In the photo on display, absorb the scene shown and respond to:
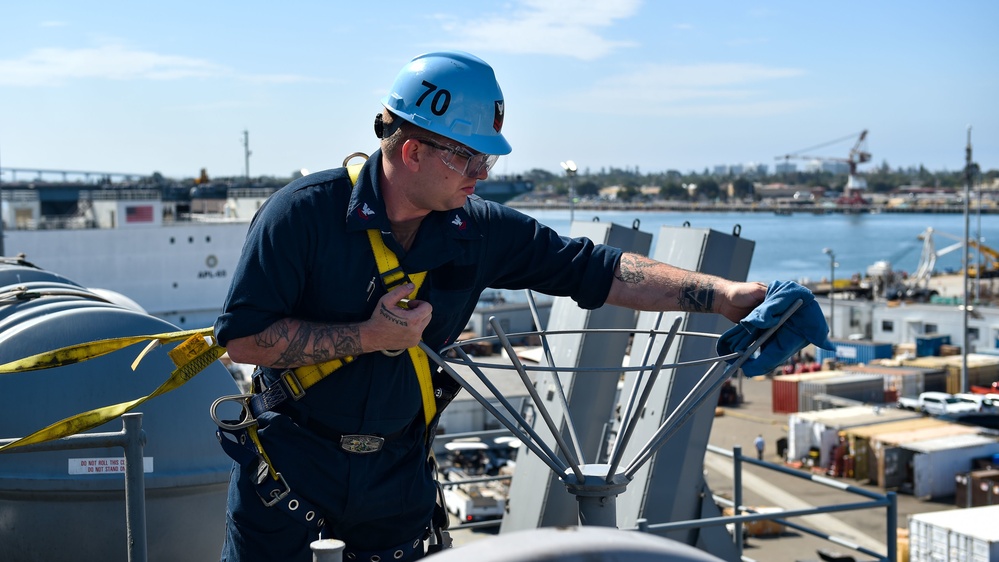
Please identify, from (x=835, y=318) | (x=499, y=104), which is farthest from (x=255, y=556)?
(x=835, y=318)

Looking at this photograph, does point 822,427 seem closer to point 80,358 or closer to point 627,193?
point 80,358

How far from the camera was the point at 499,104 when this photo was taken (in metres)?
2.71

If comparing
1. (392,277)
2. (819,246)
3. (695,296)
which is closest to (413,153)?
(392,277)

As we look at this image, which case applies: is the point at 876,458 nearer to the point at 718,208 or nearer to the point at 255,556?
the point at 255,556

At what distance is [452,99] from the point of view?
260 cm

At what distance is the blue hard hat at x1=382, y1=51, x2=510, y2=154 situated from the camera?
102 inches

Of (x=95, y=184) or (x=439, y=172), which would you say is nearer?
(x=439, y=172)

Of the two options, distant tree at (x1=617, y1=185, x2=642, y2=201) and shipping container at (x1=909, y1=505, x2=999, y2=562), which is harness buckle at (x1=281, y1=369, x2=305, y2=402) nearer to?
shipping container at (x1=909, y1=505, x2=999, y2=562)

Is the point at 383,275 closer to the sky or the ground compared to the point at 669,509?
closer to the sky

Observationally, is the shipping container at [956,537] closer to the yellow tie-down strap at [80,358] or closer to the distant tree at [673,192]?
the yellow tie-down strap at [80,358]

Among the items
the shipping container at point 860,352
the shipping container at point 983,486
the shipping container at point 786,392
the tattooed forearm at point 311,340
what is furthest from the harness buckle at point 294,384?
the shipping container at point 860,352

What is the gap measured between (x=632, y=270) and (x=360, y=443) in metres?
0.98

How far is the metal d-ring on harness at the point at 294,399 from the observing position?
106 inches

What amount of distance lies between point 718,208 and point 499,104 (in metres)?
197
